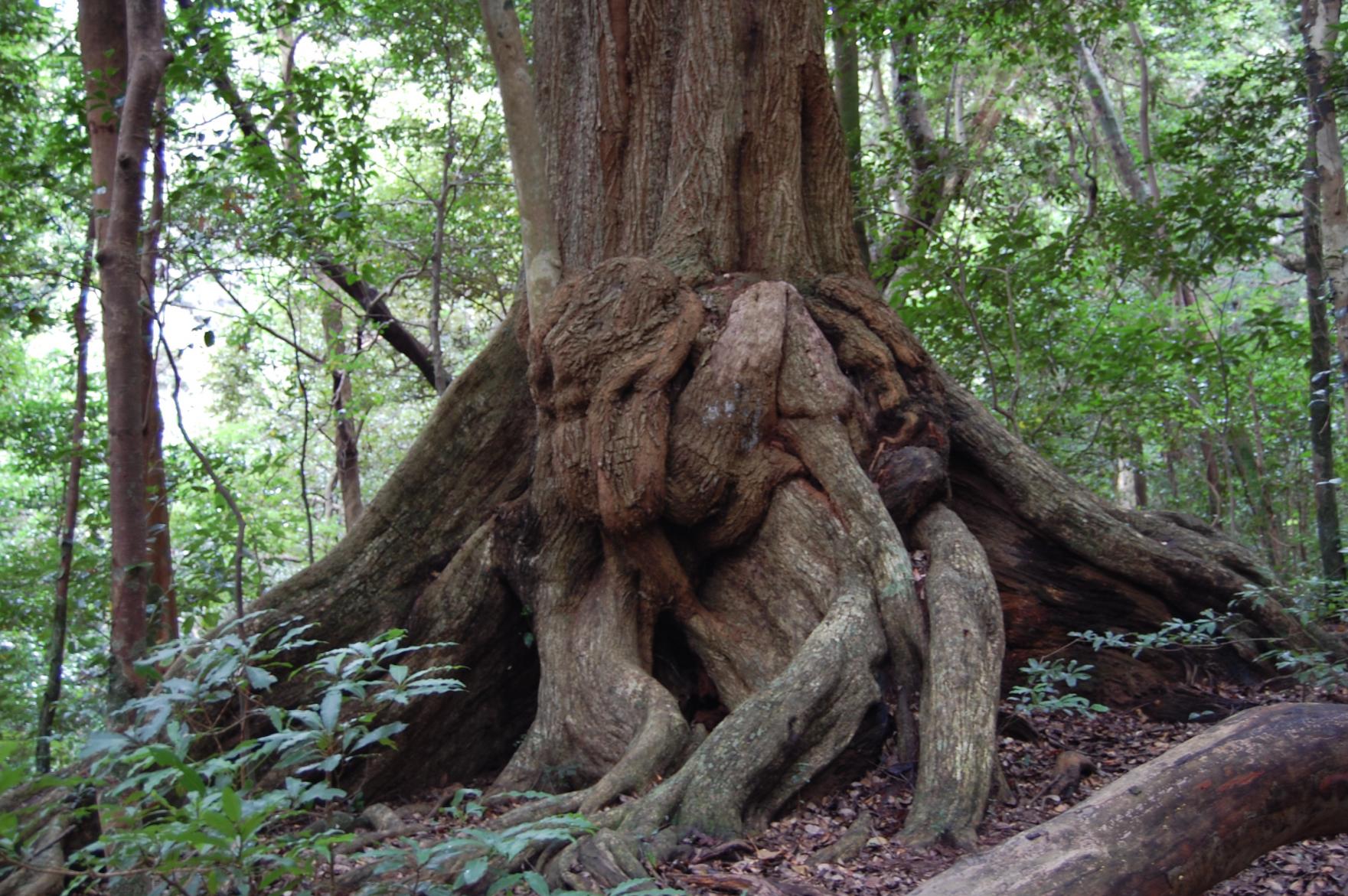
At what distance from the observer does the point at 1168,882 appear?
2502 mm

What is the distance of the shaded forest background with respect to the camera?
6.79 m

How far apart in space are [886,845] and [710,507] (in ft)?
5.84

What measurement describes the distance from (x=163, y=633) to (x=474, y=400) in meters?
2.23

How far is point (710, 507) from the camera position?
15.6 feet

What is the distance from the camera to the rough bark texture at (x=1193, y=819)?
7.84 feet

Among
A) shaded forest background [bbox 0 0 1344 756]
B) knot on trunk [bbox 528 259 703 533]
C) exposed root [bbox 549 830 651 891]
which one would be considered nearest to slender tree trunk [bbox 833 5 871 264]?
shaded forest background [bbox 0 0 1344 756]

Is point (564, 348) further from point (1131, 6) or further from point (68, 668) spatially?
point (68, 668)

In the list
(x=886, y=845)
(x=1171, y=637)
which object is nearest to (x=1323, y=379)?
(x=1171, y=637)

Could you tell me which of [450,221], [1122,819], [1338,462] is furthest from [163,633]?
[1338,462]

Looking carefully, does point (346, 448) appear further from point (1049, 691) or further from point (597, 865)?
point (597, 865)

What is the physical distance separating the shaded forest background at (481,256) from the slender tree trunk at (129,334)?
0.54m

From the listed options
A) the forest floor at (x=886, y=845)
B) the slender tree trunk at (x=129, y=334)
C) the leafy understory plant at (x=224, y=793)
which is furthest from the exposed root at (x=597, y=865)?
the slender tree trunk at (x=129, y=334)

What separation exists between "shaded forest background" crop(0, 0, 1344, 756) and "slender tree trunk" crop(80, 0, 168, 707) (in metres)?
0.54

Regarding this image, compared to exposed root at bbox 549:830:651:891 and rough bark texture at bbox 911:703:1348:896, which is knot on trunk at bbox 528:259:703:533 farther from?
rough bark texture at bbox 911:703:1348:896
